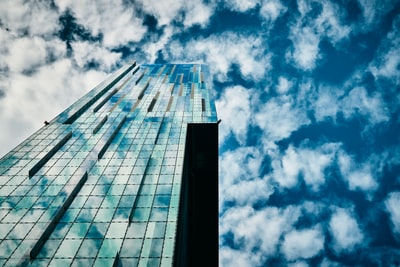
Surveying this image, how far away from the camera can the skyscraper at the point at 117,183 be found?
70.5 ft

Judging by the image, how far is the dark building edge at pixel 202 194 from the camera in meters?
41.9

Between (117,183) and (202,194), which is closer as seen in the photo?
(117,183)

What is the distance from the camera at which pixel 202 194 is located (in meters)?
46.8

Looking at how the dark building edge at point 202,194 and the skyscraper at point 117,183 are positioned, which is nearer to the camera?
the skyscraper at point 117,183

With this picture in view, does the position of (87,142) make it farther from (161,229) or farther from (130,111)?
(161,229)

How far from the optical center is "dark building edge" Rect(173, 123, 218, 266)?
41.9 meters

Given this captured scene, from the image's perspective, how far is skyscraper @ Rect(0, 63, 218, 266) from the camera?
21500 millimetres

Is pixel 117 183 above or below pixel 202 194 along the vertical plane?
above

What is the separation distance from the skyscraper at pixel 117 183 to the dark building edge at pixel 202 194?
177mm

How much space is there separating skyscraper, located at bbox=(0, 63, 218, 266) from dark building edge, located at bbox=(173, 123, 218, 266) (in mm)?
177

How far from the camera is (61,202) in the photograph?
2550 cm

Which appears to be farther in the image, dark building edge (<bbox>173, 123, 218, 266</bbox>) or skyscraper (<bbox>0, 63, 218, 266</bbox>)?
dark building edge (<bbox>173, 123, 218, 266</bbox>)

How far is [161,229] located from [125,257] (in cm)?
374

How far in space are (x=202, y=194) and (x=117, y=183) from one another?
69.4 feet
